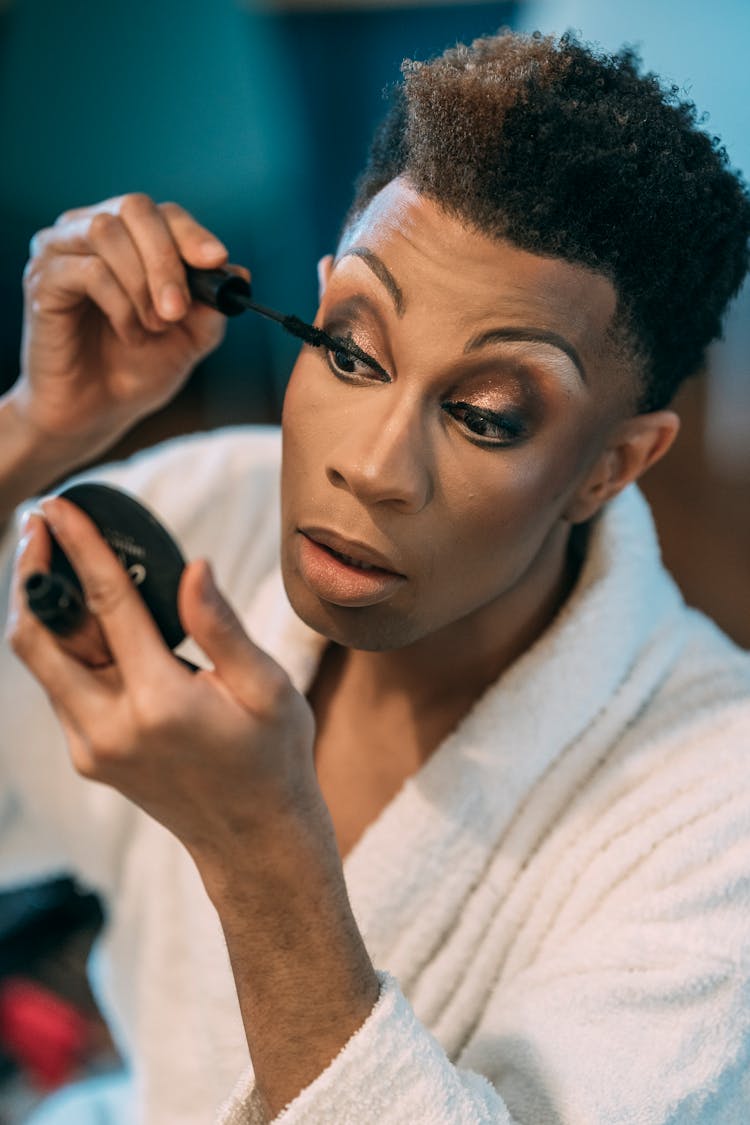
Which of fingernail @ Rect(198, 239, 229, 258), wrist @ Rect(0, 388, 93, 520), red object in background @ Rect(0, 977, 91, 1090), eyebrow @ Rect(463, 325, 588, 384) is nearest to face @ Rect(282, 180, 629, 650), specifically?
eyebrow @ Rect(463, 325, 588, 384)

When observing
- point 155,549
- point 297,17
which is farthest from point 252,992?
point 297,17

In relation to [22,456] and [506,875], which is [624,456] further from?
[22,456]

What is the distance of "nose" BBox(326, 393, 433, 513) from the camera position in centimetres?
69

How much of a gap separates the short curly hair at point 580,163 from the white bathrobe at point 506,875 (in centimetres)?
29

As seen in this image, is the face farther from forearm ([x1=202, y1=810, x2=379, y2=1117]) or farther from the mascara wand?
forearm ([x1=202, y1=810, x2=379, y2=1117])

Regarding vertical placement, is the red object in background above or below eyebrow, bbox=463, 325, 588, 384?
below

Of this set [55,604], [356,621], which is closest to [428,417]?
[356,621]

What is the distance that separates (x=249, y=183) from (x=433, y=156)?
1.26m

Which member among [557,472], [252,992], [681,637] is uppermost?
[557,472]

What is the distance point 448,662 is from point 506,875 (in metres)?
0.17

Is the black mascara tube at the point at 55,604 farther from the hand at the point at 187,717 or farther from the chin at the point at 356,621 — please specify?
the chin at the point at 356,621

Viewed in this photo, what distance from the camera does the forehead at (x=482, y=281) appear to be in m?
0.69

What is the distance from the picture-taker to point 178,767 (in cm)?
58

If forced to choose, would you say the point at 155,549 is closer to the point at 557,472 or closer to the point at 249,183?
the point at 557,472
